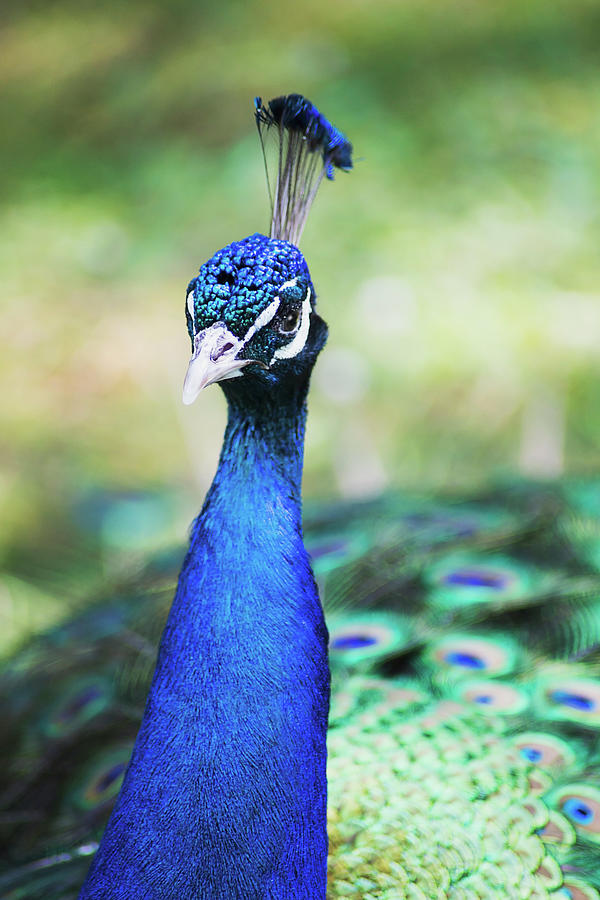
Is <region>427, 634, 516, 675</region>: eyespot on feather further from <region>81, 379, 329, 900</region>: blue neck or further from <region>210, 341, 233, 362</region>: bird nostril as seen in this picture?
<region>210, 341, 233, 362</region>: bird nostril

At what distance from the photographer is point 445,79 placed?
15.2ft

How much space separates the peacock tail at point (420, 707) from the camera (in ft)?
3.97

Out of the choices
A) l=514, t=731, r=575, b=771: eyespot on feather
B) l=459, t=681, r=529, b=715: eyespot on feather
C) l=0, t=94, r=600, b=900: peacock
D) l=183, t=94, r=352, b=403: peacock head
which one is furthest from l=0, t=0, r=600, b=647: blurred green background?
l=183, t=94, r=352, b=403: peacock head

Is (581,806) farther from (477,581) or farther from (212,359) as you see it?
(212,359)

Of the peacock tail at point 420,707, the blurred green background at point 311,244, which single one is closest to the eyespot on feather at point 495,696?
the peacock tail at point 420,707

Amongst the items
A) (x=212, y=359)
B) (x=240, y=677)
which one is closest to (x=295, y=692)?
(x=240, y=677)

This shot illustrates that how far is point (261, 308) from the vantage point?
1005mm

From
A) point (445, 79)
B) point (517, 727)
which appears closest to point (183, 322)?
point (445, 79)

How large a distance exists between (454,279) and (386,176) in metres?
Answer: 0.72

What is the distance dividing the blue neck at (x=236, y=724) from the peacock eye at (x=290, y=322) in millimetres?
93

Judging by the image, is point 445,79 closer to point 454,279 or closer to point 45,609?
point 454,279

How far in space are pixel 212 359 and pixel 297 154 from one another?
331 millimetres

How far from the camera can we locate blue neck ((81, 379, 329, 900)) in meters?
1.00

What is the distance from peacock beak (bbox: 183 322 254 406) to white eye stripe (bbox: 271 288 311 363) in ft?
0.20
